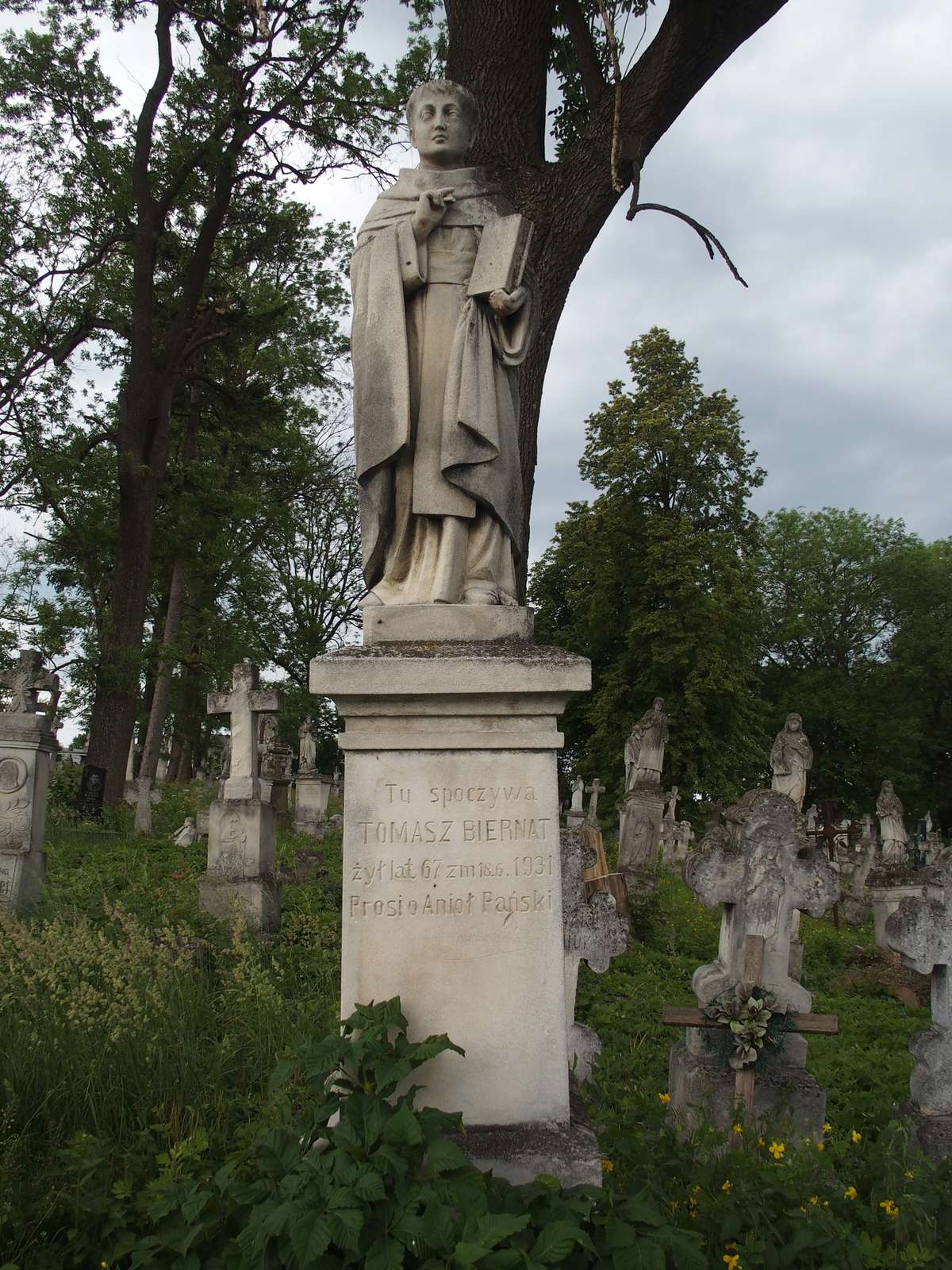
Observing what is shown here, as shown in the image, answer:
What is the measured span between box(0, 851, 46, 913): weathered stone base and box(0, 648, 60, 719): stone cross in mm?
1665

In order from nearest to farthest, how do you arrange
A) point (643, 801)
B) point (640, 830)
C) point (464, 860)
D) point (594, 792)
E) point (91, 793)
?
point (464, 860)
point (640, 830)
point (643, 801)
point (91, 793)
point (594, 792)

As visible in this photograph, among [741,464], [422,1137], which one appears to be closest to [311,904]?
[422,1137]

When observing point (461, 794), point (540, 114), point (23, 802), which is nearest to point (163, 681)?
point (23, 802)

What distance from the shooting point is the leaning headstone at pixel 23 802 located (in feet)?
30.2

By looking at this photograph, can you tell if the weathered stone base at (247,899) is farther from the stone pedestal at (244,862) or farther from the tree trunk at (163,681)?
the tree trunk at (163,681)

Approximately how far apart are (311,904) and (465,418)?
6673mm

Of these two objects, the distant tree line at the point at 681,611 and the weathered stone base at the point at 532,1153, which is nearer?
the weathered stone base at the point at 532,1153

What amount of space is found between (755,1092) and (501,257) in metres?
4.16

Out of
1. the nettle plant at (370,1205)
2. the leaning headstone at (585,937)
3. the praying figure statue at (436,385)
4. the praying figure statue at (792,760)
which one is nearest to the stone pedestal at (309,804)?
the praying figure statue at (792,760)

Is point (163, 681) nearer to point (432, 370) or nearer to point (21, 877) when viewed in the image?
point (21, 877)

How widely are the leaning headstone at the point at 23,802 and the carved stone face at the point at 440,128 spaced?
7442mm

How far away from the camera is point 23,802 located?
31.1 ft

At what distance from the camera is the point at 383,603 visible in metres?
3.91

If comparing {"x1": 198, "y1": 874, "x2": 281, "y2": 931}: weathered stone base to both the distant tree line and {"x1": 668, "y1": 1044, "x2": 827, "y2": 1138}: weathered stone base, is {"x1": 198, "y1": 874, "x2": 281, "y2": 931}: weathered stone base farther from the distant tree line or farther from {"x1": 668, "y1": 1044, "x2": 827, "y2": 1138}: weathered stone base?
the distant tree line
